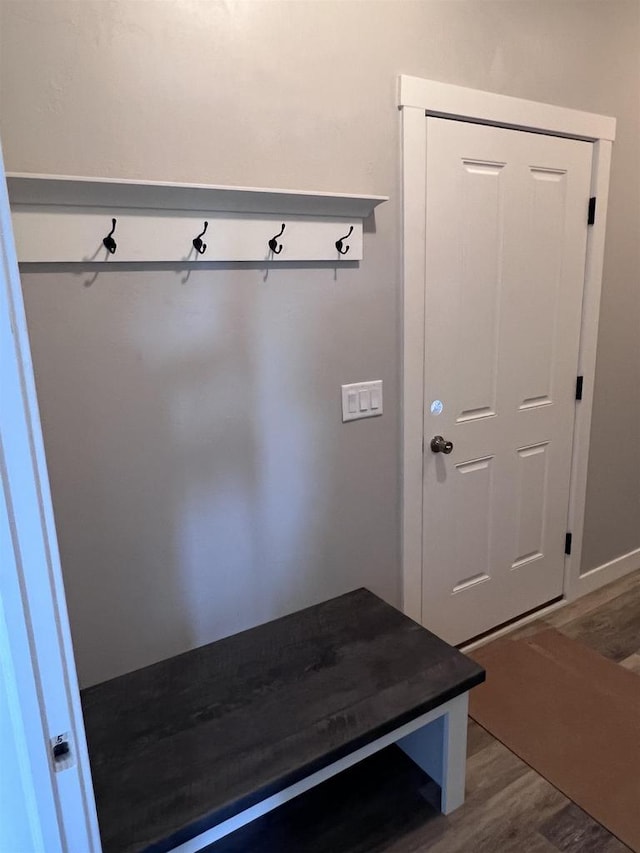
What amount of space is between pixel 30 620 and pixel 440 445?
1558mm

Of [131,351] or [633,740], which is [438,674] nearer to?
[633,740]

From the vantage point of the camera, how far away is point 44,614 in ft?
2.27

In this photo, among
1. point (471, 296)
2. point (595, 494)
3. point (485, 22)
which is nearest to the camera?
point (485, 22)

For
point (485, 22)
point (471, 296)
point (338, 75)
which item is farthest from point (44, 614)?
point (485, 22)

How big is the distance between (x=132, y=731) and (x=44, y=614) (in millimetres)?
861

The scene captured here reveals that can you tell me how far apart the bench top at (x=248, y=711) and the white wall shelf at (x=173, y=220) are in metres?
1.12

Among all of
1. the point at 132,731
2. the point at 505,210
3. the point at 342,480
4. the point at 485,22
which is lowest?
the point at 132,731

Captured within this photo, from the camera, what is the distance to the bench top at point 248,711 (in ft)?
3.92

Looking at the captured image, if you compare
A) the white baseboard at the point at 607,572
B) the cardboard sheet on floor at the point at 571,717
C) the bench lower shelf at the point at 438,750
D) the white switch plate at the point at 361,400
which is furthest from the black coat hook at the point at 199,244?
the white baseboard at the point at 607,572

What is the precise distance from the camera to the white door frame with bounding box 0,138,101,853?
0.63 metres

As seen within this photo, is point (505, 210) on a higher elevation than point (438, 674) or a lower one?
higher

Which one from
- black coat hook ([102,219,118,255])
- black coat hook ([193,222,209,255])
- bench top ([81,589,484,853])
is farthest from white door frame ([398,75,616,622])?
black coat hook ([102,219,118,255])

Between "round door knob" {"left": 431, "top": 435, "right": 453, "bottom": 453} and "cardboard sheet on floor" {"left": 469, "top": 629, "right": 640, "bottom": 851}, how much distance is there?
3.03 ft

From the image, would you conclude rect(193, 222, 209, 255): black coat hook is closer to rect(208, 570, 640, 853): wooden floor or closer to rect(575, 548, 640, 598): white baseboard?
rect(208, 570, 640, 853): wooden floor
